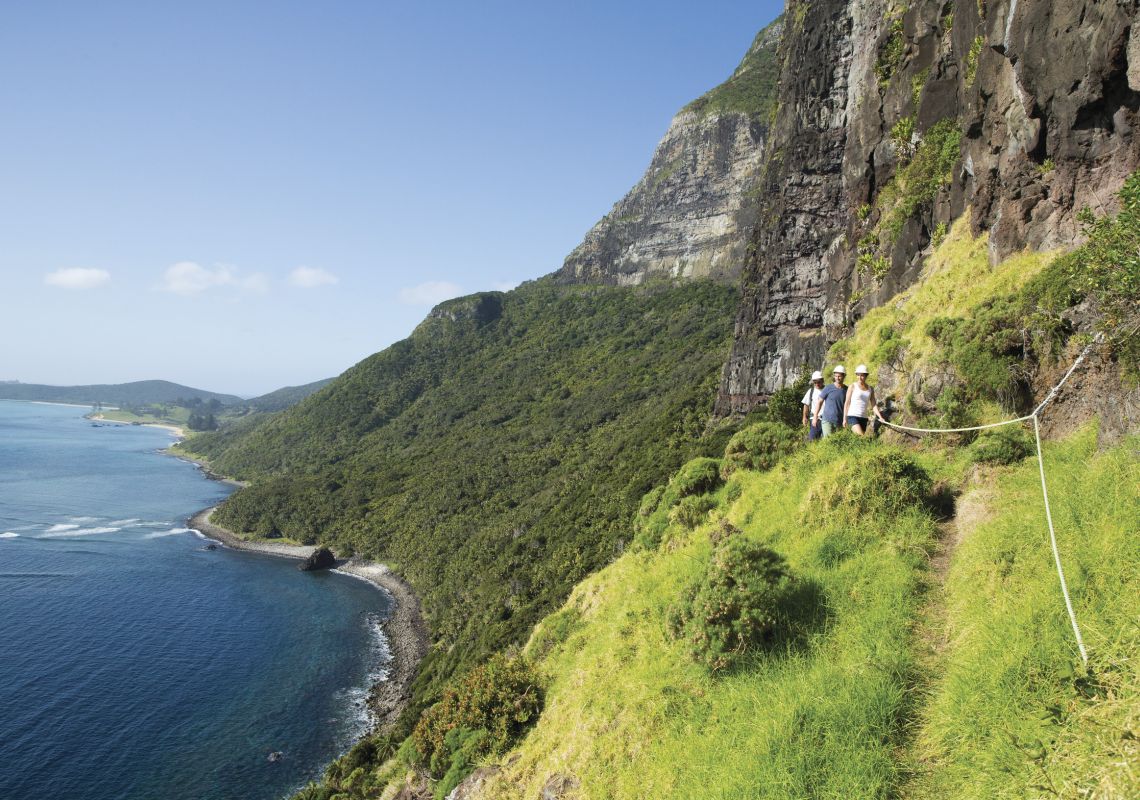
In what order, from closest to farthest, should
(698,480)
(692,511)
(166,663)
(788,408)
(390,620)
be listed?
(692,511)
(698,480)
(788,408)
(166,663)
(390,620)

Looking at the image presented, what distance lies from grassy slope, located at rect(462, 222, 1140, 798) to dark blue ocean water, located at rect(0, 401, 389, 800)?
142 ft

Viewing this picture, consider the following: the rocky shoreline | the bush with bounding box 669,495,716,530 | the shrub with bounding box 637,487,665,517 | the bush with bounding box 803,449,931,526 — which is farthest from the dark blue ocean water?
the bush with bounding box 803,449,931,526

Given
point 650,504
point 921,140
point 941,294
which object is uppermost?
point 921,140

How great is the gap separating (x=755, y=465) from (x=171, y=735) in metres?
53.5

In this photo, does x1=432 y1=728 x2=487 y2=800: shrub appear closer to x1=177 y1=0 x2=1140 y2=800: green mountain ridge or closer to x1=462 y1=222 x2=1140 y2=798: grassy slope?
x1=177 y1=0 x2=1140 y2=800: green mountain ridge

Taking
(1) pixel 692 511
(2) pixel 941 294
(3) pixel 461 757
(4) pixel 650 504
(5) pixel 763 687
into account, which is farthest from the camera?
(4) pixel 650 504

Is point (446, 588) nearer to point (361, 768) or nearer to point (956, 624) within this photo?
point (361, 768)

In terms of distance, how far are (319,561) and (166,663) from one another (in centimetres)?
3298

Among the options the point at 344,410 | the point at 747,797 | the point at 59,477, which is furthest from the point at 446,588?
the point at 59,477

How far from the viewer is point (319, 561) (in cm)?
8838

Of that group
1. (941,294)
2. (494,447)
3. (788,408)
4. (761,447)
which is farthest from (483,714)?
(494,447)

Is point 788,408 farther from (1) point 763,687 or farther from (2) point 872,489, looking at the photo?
(1) point 763,687

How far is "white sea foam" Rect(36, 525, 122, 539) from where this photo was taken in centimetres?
9124

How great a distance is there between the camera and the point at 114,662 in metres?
54.2
